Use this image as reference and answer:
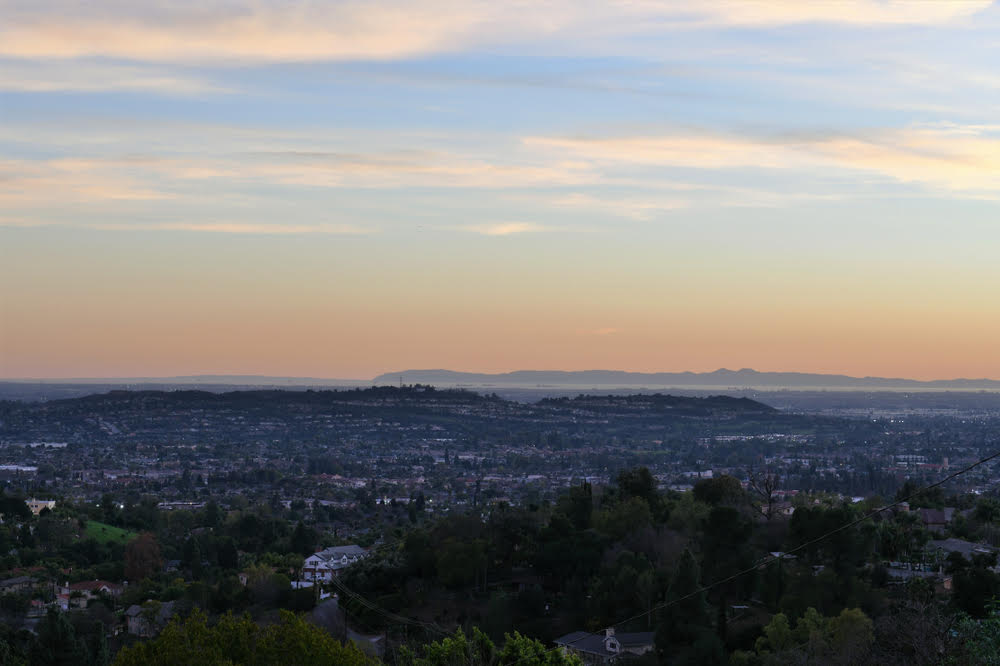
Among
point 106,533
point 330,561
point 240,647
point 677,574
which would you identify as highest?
point 240,647

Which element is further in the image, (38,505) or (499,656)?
(38,505)

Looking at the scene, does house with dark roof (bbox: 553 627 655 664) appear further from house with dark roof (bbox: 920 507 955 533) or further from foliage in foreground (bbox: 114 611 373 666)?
house with dark roof (bbox: 920 507 955 533)

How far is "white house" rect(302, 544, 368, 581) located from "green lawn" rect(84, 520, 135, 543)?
12.2 metres

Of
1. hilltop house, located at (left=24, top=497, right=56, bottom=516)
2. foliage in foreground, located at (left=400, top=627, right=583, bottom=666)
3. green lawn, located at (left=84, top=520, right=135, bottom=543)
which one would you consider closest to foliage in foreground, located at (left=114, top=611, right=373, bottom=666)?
foliage in foreground, located at (left=400, top=627, right=583, bottom=666)

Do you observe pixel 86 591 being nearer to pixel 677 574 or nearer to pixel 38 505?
pixel 38 505

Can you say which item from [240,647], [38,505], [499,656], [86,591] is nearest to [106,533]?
[38,505]

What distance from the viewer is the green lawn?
60375 millimetres

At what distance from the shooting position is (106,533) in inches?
2448

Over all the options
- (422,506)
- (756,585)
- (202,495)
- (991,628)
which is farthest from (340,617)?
(202,495)

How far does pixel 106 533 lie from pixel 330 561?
669 inches

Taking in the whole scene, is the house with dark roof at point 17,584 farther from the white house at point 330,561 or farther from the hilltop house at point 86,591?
the white house at point 330,561

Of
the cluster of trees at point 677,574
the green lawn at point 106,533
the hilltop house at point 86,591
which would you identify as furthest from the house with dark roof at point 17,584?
the cluster of trees at point 677,574

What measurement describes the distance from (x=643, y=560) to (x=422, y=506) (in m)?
41.3

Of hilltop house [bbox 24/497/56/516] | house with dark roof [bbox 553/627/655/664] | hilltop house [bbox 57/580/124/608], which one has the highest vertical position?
house with dark roof [bbox 553/627/655/664]
